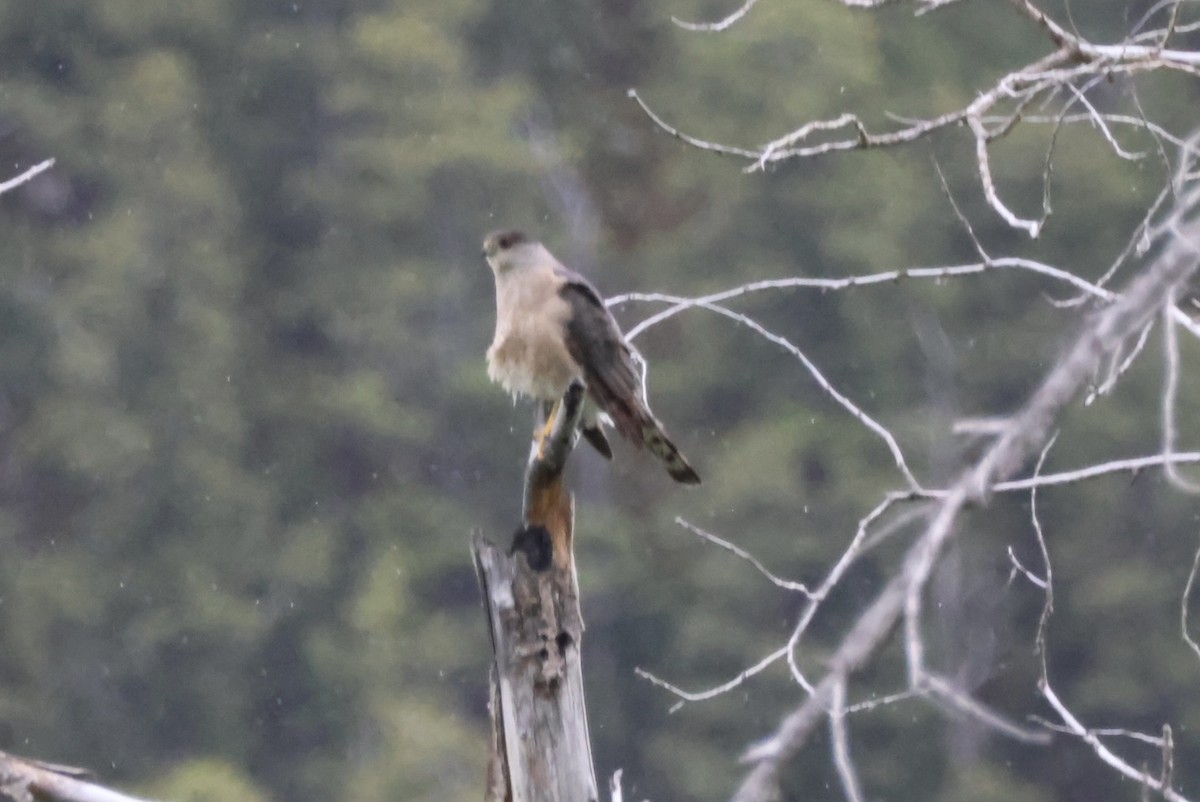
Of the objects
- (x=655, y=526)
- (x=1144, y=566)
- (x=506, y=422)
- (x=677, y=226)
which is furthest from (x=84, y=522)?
(x=1144, y=566)

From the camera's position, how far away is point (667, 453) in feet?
13.0

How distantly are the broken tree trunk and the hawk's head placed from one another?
5.44 feet

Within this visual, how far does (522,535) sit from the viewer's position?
2.99 m

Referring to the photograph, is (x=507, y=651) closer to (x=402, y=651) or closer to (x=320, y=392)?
(x=402, y=651)

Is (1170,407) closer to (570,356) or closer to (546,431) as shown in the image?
(546,431)

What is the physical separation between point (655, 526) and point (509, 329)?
13718 mm

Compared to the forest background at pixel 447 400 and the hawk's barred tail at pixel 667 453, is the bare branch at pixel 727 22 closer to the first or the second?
the hawk's barred tail at pixel 667 453

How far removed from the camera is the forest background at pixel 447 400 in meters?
16.6

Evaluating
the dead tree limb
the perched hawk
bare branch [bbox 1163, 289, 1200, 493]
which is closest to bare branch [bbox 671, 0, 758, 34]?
the perched hawk

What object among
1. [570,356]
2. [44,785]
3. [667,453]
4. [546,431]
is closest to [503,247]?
[570,356]


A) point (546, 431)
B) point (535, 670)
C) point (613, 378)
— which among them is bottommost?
point (535, 670)

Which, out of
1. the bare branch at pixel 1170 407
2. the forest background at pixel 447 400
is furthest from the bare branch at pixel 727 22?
the forest background at pixel 447 400

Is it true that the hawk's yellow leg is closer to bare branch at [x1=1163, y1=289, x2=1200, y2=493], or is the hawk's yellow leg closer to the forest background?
bare branch at [x1=1163, y1=289, x2=1200, y2=493]

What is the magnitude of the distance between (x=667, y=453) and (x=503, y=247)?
0.97m
